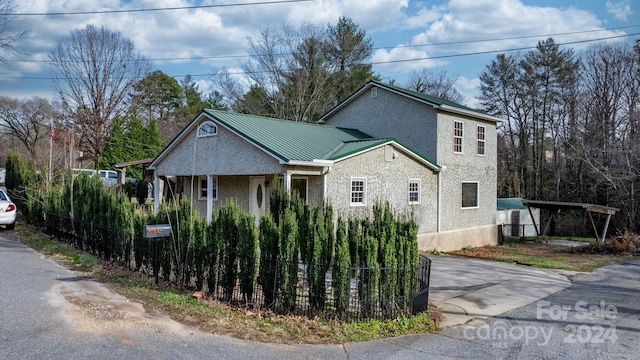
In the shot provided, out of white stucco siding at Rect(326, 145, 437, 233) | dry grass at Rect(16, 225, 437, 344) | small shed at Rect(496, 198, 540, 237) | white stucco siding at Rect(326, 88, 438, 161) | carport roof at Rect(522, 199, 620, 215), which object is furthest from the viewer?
small shed at Rect(496, 198, 540, 237)

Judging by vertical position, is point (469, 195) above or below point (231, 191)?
below

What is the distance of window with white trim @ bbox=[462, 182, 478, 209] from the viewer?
19.6 m

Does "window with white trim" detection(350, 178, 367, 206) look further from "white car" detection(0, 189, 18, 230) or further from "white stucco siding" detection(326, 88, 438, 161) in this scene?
"white car" detection(0, 189, 18, 230)

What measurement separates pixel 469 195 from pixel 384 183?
21.2 feet

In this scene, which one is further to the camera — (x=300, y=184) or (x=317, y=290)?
(x=300, y=184)

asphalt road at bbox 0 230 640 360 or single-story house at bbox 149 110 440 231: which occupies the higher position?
single-story house at bbox 149 110 440 231

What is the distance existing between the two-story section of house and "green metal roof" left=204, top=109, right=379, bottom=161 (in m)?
2.57

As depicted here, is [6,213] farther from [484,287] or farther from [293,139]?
[484,287]

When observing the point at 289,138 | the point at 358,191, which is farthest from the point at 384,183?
the point at 289,138

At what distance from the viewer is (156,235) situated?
7895 millimetres

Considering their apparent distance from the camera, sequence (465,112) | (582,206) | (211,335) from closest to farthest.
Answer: (211,335) < (465,112) < (582,206)

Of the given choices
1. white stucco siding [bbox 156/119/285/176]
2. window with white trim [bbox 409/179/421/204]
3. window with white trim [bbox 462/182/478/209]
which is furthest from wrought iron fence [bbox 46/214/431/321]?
window with white trim [bbox 462/182/478/209]

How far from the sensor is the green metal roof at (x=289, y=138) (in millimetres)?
13516

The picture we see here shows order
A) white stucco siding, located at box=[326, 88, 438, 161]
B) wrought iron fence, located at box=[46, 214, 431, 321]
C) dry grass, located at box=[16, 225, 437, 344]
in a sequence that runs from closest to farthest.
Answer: dry grass, located at box=[16, 225, 437, 344]
wrought iron fence, located at box=[46, 214, 431, 321]
white stucco siding, located at box=[326, 88, 438, 161]
